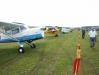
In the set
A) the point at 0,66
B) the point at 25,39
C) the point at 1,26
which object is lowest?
the point at 0,66

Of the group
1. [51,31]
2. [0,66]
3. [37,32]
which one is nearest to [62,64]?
[0,66]

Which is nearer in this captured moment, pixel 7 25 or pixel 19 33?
pixel 7 25

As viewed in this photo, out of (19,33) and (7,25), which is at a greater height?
(7,25)

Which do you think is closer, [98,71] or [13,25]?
[98,71]

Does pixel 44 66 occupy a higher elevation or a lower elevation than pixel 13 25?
lower

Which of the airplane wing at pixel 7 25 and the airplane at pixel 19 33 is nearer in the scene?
the airplane wing at pixel 7 25

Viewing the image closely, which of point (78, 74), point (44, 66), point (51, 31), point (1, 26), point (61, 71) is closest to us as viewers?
point (78, 74)

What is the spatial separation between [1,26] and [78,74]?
8.04 meters

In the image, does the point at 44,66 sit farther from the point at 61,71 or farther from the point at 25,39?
the point at 25,39

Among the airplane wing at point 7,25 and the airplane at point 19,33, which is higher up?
the airplane wing at point 7,25

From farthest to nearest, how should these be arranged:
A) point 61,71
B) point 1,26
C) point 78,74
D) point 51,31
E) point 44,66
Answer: point 51,31 < point 1,26 < point 44,66 < point 61,71 < point 78,74

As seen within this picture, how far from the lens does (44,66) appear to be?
328 inches

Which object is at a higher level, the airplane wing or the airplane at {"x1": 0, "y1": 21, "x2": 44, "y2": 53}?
the airplane wing

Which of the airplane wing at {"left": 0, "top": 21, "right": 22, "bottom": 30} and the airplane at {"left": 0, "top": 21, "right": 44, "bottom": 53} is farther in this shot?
the airplane at {"left": 0, "top": 21, "right": 44, "bottom": 53}
